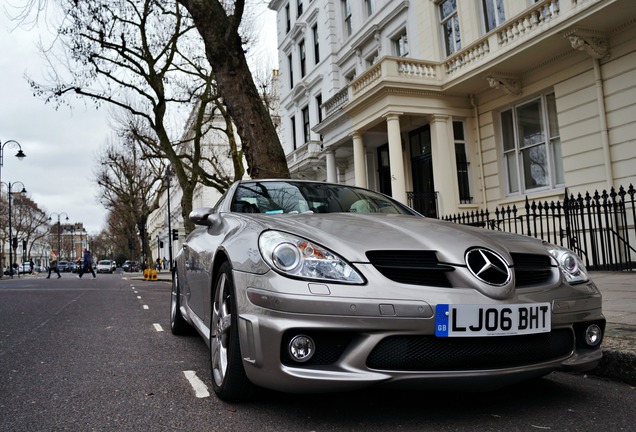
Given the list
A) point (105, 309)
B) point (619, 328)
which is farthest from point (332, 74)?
point (619, 328)

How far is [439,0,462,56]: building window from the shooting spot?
14375 mm

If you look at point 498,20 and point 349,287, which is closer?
point 349,287

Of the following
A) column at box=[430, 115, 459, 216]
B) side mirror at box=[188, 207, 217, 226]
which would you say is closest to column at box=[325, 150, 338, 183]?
column at box=[430, 115, 459, 216]

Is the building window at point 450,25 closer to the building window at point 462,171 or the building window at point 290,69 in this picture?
the building window at point 462,171

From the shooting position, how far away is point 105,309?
855cm

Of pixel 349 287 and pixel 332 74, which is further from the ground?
pixel 332 74

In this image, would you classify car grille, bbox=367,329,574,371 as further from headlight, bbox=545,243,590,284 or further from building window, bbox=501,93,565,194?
building window, bbox=501,93,565,194

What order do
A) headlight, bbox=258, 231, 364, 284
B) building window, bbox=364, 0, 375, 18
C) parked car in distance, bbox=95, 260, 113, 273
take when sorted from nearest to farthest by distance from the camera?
headlight, bbox=258, 231, 364, 284 → building window, bbox=364, 0, 375, 18 → parked car in distance, bbox=95, 260, 113, 273

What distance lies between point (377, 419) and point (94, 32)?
63.3 feet

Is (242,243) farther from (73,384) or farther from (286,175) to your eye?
(286,175)

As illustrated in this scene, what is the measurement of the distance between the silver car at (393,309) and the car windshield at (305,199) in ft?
2.68

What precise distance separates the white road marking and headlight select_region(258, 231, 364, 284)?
1.11 m

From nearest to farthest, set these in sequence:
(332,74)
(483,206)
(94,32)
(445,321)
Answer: (445,321), (483,206), (94,32), (332,74)

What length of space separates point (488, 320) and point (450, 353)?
0.24m
